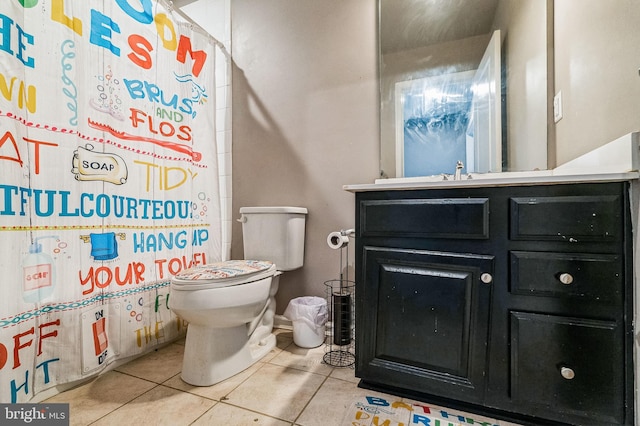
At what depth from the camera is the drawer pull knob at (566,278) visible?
84 centimetres

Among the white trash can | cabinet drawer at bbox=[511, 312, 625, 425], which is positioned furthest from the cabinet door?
the white trash can

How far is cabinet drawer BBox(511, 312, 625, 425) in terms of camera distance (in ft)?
2.66

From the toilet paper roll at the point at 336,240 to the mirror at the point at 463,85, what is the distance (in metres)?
0.46

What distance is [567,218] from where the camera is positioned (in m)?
0.85

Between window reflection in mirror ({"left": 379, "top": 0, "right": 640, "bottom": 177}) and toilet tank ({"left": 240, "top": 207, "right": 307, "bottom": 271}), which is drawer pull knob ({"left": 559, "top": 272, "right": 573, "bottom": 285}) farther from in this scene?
toilet tank ({"left": 240, "top": 207, "right": 307, "bottom": 271})

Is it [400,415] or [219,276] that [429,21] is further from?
[400,415]

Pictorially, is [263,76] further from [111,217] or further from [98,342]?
[98,342]

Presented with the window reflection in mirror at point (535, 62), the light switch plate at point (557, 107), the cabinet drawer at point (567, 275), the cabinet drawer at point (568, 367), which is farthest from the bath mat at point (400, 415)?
the light switch plate at point (557, 107)

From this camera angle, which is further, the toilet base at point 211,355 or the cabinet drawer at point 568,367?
the toilet base at point 211,355

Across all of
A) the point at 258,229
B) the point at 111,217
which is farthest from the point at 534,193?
the point at 111,217

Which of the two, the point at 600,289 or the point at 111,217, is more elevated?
the point at 111,217

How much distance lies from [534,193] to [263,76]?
1653 millimetres

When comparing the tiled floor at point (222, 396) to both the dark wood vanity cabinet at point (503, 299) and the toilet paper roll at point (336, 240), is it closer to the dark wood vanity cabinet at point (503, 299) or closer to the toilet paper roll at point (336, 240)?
the dark wood vanity cabinet at point (503, 299)

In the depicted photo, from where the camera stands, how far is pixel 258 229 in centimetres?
165
